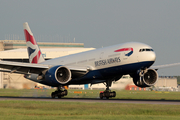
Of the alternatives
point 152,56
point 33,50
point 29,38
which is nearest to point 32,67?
point 33,50

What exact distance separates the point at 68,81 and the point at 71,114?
16.7 meters

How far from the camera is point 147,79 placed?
40.4m

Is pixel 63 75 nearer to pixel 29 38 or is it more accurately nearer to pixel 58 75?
pixel 58 75

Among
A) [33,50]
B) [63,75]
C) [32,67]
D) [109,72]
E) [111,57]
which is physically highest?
[33,50]

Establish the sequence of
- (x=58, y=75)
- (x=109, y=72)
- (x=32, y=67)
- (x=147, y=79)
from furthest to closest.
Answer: (x=147, y=79), (x=32, y=67), (x=58, y=75), (x=109, y=72)

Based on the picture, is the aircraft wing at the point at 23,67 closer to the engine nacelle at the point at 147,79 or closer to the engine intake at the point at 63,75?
the engine intake at the point at 63,75

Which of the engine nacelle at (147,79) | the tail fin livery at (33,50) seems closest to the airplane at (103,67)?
the engine nacelle at (147,79)

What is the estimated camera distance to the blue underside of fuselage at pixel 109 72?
35987 mm

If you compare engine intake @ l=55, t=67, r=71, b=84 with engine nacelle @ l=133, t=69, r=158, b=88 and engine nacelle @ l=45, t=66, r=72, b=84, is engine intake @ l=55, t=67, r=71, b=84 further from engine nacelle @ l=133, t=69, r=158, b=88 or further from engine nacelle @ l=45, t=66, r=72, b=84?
engine nacelle @ l=133, t=69, r=158, b=88

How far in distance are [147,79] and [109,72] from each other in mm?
5451

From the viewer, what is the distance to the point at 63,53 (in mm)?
114688

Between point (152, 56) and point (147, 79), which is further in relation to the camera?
point (147, 79)

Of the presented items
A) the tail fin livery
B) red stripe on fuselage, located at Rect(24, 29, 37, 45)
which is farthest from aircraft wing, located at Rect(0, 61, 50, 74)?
red stripe on fuselage, located at Rect(24, 29, 37, 45)

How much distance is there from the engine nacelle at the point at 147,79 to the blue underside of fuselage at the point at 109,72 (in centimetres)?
290
